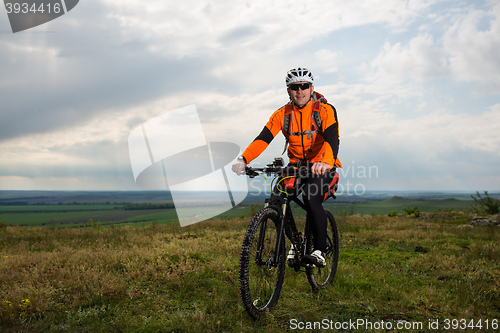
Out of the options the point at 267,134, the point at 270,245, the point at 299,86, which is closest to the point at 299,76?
the point at 299,86

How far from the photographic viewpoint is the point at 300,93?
5.34 metres

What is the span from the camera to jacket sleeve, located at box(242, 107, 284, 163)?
215 inches

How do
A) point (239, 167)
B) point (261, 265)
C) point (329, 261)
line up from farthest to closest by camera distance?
point (329, 261), point (239, 167), point (261, 265)

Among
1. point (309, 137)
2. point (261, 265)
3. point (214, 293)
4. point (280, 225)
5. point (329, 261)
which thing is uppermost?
point (309, 137)

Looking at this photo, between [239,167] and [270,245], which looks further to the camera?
[239,167]

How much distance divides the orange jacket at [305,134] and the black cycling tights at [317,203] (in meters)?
0.32

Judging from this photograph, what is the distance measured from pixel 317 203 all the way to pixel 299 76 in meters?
1.89

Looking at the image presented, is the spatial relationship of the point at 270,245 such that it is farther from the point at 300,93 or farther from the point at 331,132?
the point at 300,93

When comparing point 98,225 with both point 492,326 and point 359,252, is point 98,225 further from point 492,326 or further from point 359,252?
point 492,326

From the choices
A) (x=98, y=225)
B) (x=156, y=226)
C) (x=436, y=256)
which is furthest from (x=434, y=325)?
(x=98, y=225)

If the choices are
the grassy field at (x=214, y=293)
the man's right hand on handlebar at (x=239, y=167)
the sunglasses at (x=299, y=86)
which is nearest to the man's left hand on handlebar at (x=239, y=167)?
the man's right hand on handlebar at (x=239, y=167)

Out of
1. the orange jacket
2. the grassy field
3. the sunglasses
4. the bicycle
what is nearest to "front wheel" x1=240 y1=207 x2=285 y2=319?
the bicycle

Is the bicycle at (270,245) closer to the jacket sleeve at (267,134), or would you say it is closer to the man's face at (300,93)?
the jacket sleeve at (267,134)

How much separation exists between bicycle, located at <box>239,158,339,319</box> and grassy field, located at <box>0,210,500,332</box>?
32 centimetres
